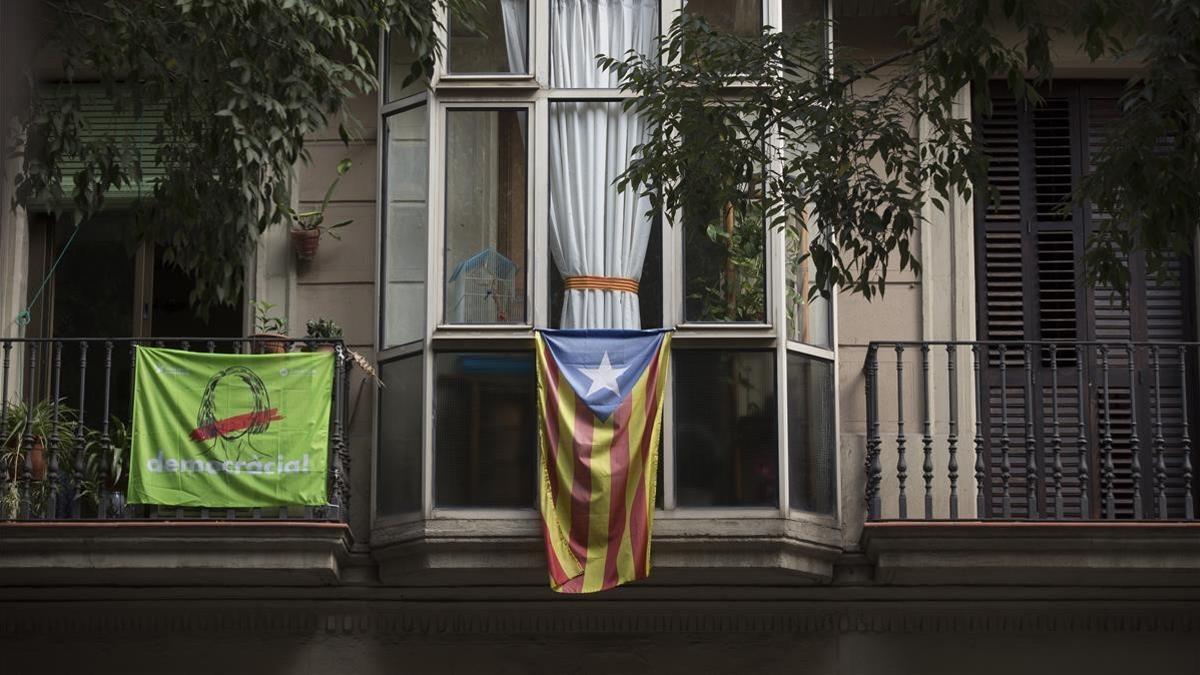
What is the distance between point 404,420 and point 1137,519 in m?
4.81

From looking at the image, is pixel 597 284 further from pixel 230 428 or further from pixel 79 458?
pixel 79 458

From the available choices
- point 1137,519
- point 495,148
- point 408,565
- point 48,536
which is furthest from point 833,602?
point 48,536

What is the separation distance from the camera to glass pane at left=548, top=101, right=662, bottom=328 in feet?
35.5

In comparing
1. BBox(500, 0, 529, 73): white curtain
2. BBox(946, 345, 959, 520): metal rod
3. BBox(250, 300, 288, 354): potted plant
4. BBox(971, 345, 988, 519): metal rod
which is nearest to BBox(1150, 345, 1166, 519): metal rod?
BBox(971, 345, 988, 519): metal rod

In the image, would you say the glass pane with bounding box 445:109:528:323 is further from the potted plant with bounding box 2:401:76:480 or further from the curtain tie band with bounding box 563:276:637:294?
the potted plant with bounding box 2:401:76:480

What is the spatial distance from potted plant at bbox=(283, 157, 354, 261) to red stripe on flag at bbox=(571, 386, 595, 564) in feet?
8.15

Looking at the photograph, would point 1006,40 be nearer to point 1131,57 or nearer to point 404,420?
point 1131,57

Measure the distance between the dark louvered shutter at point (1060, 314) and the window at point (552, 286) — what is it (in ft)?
4.94

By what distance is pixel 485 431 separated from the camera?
1065 centimetres

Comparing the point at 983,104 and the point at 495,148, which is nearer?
the point at 983,104

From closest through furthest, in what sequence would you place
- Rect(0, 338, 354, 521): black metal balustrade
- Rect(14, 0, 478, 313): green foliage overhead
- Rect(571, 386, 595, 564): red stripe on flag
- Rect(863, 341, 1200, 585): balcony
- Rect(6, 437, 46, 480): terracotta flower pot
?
Rect(14, 0, 478, 313): green foliage overhead → Rect(571, 386, 595, 564): red stripe on flag → Rect(863, 341, 1200, 585): balcony → Rect(0, 338, 354, 521): black metal balustrade → Rect(6, 437, 46, 480): terracotta flower pot

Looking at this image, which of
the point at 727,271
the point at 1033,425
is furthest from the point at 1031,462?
the point at 727,271

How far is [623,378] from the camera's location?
10453mm

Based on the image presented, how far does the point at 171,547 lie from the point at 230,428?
845 mm
